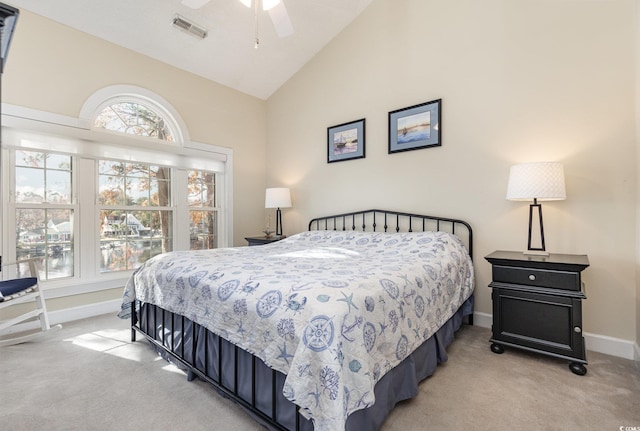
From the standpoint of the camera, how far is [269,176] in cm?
502

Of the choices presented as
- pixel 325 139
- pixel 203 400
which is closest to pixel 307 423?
pixel 203 400

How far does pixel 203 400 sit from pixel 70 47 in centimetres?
353

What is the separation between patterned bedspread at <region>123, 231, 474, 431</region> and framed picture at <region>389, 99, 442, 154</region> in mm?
1131

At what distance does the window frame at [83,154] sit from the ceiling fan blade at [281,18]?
194 cm

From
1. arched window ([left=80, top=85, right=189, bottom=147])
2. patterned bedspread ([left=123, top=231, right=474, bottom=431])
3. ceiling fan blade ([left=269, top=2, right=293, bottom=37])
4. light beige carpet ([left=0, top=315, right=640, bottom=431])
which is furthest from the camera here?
arched window ([left=80, top=85, right=189, bottom=147])

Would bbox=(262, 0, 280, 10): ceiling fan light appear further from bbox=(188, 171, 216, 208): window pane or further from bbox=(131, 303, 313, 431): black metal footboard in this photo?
bbox=(188, 171, 216, 208): window pane

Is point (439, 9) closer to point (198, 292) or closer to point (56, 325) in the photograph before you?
point (198, 292)

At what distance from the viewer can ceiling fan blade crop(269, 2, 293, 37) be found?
8.18 feet

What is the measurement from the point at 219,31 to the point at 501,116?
3.14m

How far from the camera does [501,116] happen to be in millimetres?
2904

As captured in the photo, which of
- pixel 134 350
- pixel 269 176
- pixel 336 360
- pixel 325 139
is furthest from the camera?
pixel 269 176

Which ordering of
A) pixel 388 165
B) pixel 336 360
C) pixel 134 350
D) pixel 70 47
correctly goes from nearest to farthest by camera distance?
pixel 336 360
pixel 134 350
pixel 70 47
pixel 388 165

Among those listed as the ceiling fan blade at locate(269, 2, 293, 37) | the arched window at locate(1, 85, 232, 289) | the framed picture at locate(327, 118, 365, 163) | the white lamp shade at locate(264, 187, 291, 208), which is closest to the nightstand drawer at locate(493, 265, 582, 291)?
the framed picture at locate(327, 118, 365, 163)

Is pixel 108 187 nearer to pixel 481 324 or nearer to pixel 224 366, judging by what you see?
pixel 224 366
